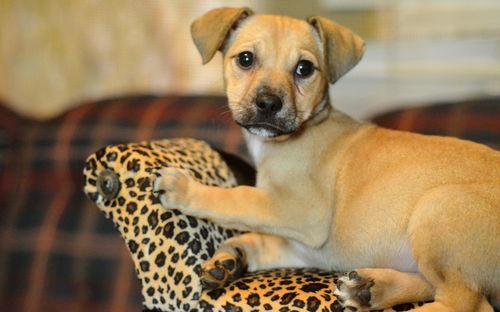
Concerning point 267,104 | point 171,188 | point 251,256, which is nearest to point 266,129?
point 267,104

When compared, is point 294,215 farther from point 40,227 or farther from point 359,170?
point 40,227

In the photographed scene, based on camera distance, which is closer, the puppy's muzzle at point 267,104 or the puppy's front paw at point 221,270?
the puppy's front paw at point 221,270

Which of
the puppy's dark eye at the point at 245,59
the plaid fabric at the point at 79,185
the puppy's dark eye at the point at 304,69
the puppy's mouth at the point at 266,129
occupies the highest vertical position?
the puppy's dark eye at the point at 245,59

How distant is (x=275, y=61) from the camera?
8.34 ft

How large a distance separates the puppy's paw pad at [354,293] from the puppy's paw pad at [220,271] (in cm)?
42

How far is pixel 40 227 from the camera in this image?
12.0 feet

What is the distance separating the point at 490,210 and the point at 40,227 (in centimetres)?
254

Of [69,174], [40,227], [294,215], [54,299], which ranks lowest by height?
[54,299]

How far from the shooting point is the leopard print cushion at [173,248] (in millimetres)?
2217

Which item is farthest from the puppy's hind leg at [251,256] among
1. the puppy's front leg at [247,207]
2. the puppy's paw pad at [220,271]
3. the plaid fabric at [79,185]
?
the plaid fabric at [79,185]

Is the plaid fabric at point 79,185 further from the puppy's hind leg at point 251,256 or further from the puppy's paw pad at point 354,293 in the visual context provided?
the puppy's paw pad at point 354,293

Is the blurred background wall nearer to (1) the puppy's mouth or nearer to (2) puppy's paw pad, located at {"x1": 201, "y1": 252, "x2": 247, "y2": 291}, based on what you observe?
(1) the puppy's mouth

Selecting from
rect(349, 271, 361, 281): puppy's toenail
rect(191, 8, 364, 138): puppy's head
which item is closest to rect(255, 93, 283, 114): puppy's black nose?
rect(191, 8, 364, 138): puppy's head

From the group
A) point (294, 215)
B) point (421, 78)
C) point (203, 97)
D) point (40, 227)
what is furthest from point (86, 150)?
point (421, 78)
